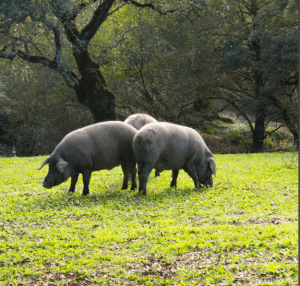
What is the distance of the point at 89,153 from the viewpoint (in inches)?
424

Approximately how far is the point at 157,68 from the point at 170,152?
16.9 metres

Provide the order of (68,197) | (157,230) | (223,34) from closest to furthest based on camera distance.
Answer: (157,230) → (68,197) → (223,34)

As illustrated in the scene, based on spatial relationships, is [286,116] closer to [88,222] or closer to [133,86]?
[133,86]

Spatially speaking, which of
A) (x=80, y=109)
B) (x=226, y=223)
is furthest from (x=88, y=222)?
(x=80, y=109)

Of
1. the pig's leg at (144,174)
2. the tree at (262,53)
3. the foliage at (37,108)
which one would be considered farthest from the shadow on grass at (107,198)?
the foliage at (37,108)

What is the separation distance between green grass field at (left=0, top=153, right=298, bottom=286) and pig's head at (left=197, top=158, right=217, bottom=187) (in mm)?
421

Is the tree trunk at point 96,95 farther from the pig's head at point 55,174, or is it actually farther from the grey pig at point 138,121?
the pig's head at point 55,174

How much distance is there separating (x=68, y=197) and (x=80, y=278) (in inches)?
206

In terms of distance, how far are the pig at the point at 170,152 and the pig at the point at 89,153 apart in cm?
91

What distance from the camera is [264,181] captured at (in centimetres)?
1282

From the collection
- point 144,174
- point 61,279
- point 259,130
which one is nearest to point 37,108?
point 259,130

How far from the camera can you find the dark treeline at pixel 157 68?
70.0ft

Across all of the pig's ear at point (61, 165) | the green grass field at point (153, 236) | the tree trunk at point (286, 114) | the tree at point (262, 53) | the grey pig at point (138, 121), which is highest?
the tree at point (262, 53)

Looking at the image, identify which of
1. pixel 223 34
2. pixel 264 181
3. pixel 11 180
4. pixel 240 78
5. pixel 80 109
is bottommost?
pixel 11 180
